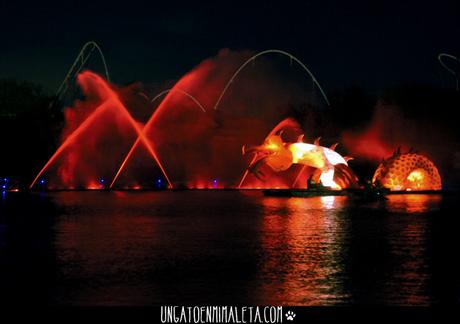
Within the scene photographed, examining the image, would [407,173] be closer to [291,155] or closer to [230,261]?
[291,155]

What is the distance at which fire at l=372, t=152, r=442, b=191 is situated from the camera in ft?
184

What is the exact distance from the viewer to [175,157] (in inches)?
2977

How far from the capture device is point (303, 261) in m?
15.9

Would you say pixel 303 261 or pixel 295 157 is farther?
pixel 295 157

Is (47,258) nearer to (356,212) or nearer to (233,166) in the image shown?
(356,212)

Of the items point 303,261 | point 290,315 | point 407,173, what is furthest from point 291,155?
point 290,315

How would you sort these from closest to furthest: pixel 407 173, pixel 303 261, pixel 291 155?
1. pixel 303 261
2. pixel 291 155
3. pixel 407 173

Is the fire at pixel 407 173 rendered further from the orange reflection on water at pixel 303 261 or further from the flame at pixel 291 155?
the orange reflection on water at pixel 303 261

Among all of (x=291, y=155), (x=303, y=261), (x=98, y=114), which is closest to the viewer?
(x=303, y=261)

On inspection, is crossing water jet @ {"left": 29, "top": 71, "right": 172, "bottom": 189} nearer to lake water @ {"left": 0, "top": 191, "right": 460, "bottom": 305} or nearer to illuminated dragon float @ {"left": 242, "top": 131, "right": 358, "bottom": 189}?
illuminated dragon float @ {"left": 242, "top": 131, "right": 358, "bottom": 189}

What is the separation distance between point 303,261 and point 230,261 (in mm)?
1397

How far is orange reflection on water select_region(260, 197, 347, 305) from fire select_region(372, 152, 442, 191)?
2985cm

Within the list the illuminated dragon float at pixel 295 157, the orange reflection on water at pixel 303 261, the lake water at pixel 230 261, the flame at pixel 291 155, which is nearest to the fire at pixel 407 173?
the illuminated dragon float at pixel 295 157

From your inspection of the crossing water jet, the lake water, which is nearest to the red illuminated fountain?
the crossing water jet
